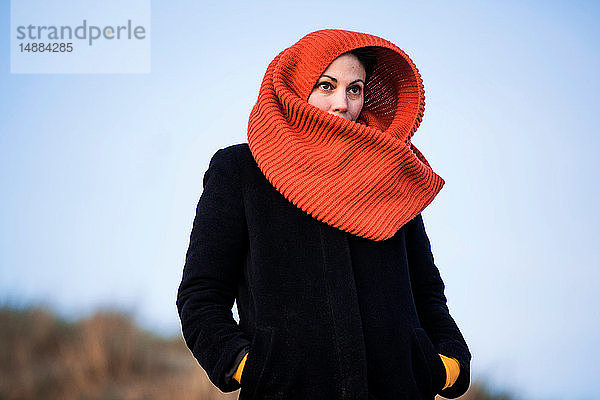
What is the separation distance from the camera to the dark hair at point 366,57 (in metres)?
1.96

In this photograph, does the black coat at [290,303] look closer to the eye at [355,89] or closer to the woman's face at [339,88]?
the woman's face at [339,88]

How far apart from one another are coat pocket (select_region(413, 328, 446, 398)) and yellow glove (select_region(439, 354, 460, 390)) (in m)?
0.04

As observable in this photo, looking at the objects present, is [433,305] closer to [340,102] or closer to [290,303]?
[290,303]

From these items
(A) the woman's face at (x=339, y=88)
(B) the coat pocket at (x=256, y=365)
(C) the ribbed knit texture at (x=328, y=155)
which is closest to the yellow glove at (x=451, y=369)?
(C) the ribbed knit texture at (x=328, y=155)

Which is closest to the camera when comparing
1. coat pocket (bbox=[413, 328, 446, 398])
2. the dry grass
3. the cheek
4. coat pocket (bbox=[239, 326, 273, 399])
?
coat pocket (bbox=[239, 326, 273, 399])

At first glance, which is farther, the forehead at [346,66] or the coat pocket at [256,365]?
the forehead at [346,66]

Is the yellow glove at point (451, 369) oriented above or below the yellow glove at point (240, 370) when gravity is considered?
below

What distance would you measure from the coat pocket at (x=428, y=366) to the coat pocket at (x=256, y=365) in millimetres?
418

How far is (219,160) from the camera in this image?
6.02 feet

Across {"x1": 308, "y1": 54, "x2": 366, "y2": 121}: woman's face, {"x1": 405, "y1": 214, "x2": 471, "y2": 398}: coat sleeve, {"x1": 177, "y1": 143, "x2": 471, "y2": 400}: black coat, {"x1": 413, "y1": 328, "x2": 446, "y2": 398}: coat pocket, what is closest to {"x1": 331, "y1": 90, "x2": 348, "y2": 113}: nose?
{"x1": 308, "y1": 54, "x2": 366, "y2": 121}: woman's face

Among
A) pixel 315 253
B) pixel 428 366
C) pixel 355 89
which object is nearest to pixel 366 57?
pixel 355 89

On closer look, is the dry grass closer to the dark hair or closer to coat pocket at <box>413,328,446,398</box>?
coat pocket at <box>413,328,446,398</box>

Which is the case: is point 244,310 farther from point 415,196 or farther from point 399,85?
point 399,85

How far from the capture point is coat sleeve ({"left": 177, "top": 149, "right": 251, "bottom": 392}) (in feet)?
5.25
